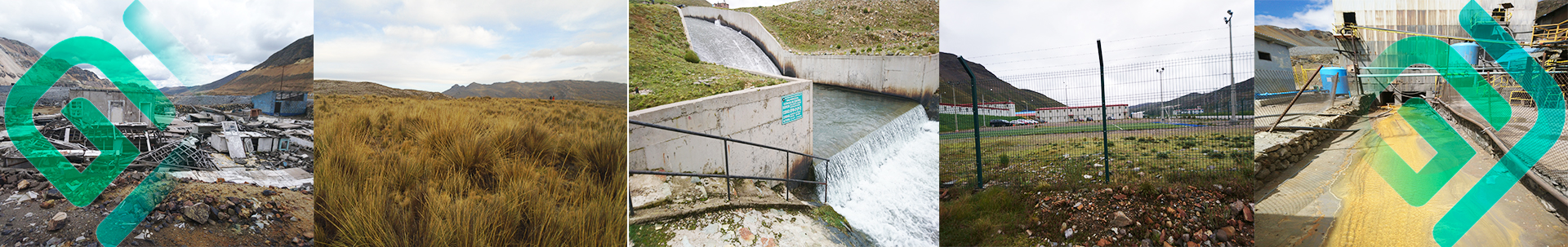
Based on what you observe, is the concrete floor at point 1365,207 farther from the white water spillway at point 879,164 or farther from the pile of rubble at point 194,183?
the pile of rubble at point 194,183

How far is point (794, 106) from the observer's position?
317 centimetres

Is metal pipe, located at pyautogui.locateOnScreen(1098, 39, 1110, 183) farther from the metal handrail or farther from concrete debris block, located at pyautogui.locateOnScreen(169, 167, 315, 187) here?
concrete debris block, located at pyautogui.locateOnScreen(169, 167, 315, 187)

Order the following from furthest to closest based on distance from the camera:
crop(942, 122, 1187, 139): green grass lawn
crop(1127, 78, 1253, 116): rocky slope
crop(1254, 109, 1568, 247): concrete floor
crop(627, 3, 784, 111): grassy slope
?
crop(942, 122, 1187, 139): green grass lawn → crop(1127, 78, 1253, 116): rocky slope → crop(1254, 109, 1568, 247): concrete floor → crop(627, 3, 784, 111): grassy slope

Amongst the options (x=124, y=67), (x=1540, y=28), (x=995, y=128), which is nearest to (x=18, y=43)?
(x=124, y=67)

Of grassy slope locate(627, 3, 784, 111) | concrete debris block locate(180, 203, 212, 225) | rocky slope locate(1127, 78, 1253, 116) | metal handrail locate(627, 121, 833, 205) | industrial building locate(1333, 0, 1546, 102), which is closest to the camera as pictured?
concrete debris block locate(180, 203, 212, 225)

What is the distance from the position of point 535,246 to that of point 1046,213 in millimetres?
3133

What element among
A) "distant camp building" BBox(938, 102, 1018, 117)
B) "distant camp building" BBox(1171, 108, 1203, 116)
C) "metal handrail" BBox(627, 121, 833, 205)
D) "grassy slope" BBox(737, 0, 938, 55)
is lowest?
"metal handrail" BBox(627, 121, 833, 205)

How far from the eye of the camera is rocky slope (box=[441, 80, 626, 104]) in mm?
2213

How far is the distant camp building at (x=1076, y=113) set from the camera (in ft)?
11.6

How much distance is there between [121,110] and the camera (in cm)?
217

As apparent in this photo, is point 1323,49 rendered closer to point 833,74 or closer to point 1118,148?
point 1118,148

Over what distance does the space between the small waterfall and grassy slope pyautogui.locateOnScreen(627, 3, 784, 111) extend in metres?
0.78

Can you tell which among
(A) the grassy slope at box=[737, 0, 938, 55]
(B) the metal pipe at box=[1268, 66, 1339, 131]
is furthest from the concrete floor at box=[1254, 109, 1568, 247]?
(A) the grassy slope at box=[737, 0, 938, 55]
